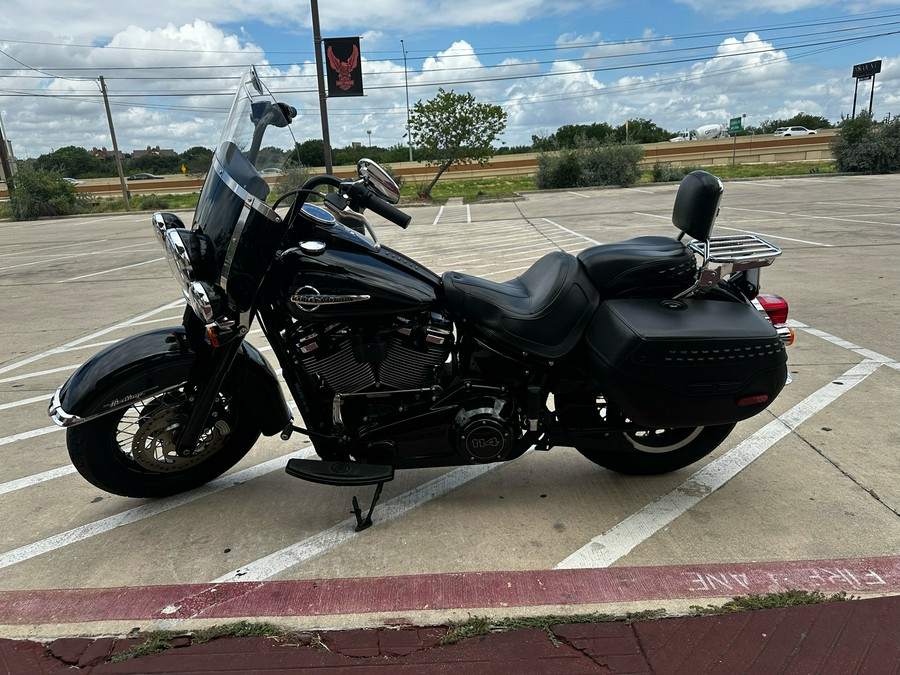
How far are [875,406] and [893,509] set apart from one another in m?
1.27

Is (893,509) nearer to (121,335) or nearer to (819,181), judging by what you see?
(121,335)

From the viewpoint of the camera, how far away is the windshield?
2.38m

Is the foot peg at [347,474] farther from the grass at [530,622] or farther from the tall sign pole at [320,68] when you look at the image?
the tall sign pole at [320,68]

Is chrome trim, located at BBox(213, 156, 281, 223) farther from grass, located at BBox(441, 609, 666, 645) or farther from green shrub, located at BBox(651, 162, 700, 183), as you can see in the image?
green shrub, located at BBox(651, 162, 700, 183)

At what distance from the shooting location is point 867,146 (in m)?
26.1

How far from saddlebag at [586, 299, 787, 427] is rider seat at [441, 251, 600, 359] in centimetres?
10

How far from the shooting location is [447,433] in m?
2.69

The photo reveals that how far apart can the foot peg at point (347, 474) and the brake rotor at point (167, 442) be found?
0.49 m

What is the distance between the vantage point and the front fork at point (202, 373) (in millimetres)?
2629

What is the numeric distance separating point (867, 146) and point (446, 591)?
31536mm

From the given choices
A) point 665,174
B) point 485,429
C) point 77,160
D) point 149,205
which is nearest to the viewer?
point 485,429

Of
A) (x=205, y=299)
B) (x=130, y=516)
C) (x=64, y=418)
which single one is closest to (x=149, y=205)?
(x=130, y=516)

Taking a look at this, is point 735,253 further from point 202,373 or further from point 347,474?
A: point 202,373

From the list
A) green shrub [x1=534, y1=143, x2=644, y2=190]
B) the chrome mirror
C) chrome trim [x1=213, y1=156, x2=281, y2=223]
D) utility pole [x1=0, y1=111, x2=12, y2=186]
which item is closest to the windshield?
chrome trim [x1=213, y1=156, x2=281, y2=223]
